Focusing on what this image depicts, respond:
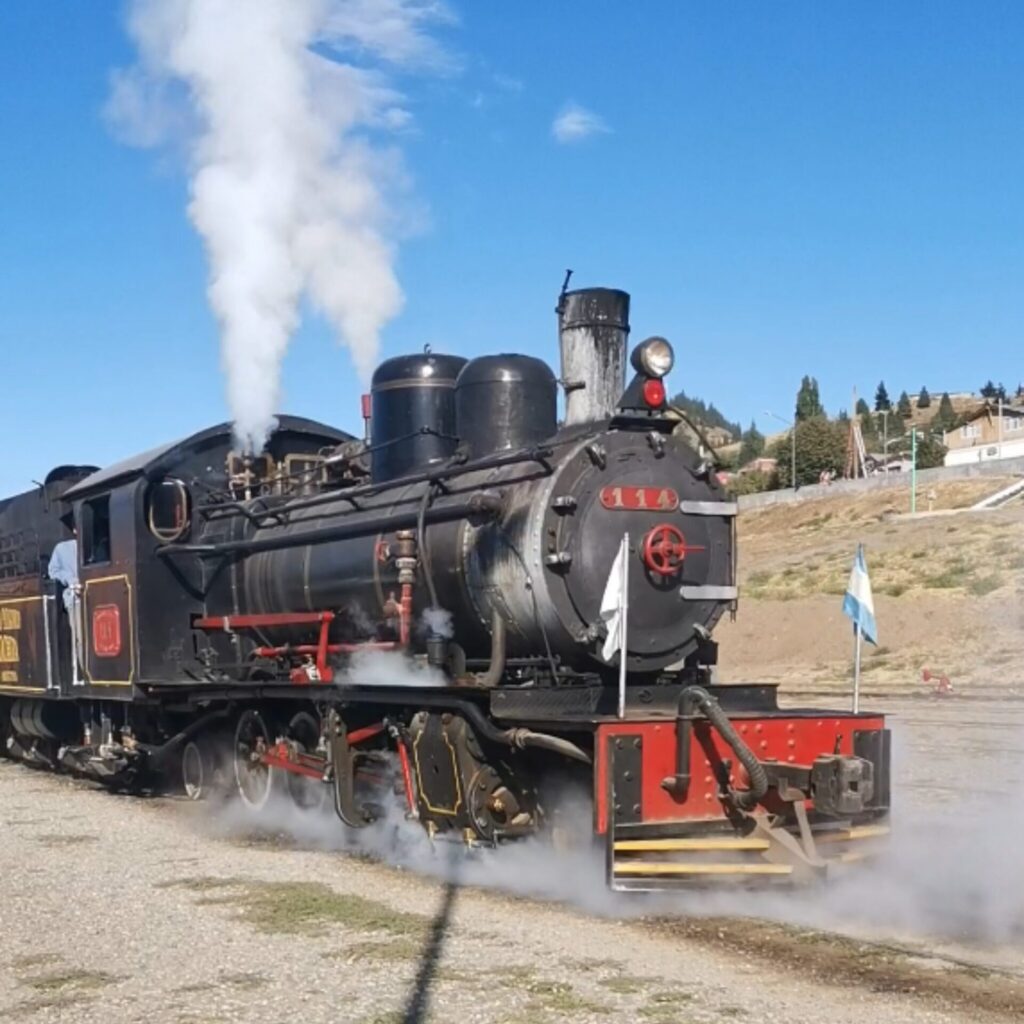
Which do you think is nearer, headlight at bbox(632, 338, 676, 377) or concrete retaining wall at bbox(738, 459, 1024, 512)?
headlight at bbox(632, 338, 676, 377)

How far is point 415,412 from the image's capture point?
10172 mm

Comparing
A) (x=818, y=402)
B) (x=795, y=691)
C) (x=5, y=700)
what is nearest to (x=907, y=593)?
(x=795, y=691)

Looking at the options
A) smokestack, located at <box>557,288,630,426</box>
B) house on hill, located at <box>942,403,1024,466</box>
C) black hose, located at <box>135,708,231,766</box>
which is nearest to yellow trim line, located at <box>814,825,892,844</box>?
smokestack, located at <box>557,288,630,426</box>

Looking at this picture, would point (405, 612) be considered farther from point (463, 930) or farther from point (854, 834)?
point (854, 834)

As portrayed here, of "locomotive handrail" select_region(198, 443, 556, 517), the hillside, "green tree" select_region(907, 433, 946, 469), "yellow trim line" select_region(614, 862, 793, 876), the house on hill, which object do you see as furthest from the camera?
the house on hill

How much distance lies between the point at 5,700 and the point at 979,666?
20.0 m

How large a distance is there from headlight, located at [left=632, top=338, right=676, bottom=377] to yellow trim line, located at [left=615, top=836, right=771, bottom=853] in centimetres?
288

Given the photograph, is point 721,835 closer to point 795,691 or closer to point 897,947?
point 897,947

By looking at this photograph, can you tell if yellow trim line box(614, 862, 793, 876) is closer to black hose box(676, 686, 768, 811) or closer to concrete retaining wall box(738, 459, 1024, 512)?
black hose box(676, 686, 768, 811)

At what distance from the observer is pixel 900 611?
3400 centimetres

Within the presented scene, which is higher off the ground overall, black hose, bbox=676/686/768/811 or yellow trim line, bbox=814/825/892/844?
black hose, bbox=676/686/768/811

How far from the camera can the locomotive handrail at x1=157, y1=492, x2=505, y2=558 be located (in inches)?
332

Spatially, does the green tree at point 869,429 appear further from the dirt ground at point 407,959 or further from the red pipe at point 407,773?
the dirt ground at point 407,959

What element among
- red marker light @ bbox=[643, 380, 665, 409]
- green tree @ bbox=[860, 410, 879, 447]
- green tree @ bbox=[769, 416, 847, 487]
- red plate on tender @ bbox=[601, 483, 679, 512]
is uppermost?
green tree @ bbox=[860, 410, 879, 447]
